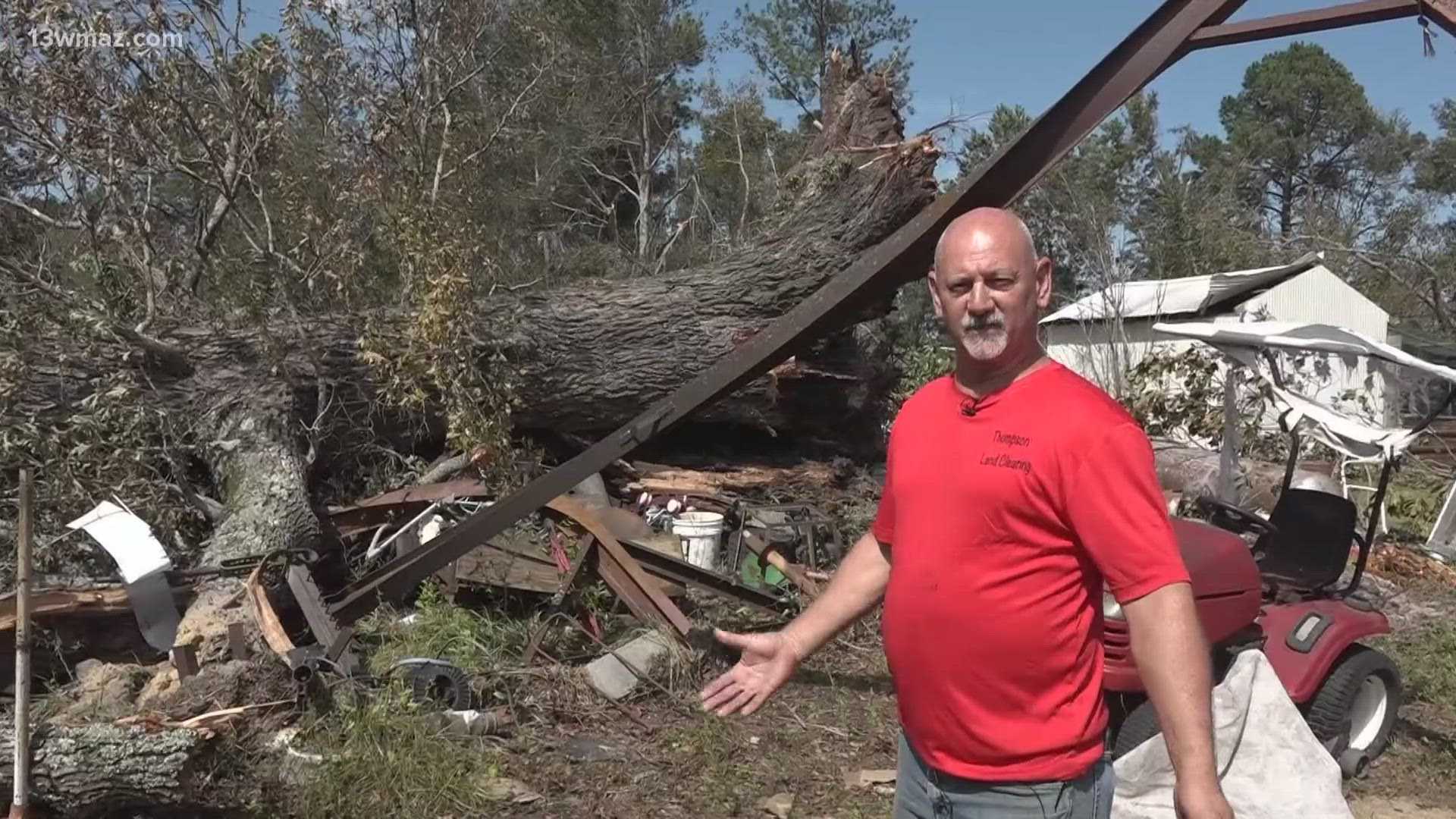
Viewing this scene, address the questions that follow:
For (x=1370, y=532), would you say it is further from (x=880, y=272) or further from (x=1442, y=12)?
(x=880, y=272)

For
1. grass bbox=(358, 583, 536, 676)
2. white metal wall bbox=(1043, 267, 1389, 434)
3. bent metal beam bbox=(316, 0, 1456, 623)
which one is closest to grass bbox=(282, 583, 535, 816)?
grass bbox=(358, 583, 536, 676)

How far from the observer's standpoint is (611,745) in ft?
15.5

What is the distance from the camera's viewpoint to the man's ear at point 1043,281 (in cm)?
200

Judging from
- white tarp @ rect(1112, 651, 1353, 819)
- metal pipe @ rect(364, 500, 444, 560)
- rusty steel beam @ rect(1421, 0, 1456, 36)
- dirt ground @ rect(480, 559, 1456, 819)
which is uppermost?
rusty steel beam @ rect(1421, 0, 1456, 36)

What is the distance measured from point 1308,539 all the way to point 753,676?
13.1 feet

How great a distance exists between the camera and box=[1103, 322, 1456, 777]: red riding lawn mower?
13.6 feet

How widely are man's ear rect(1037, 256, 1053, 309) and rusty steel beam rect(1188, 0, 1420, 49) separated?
243 cm

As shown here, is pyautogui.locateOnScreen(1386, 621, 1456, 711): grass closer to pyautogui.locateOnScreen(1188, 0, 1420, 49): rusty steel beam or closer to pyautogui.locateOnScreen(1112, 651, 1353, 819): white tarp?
pyautogui.locateOnScreen(1112, 651, 1353, 819): white tarp

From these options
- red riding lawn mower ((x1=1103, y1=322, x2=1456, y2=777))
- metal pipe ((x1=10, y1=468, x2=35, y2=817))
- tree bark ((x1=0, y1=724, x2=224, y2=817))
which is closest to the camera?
metal pipe ((x1=10, y1=468, x2=35, y2=817))

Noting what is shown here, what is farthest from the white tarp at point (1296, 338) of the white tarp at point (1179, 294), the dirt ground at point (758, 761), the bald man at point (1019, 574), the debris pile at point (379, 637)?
the bald man at point (1019, 574)

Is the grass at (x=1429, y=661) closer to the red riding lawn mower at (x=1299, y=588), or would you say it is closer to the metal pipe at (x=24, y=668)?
the red riding lawn mower at (x=1299, y=588)

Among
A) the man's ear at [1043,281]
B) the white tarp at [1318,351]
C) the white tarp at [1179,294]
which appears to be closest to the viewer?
the man's ear at [1043,281]

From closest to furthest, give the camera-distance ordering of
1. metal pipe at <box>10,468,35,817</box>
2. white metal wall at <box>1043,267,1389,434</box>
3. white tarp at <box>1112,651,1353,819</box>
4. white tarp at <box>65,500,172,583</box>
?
metal pipe at <box>10,468,35,817</box>, white tarp at <box>1112,651,1353,819</box>, white tarp at <box>65,500,172,583</box>, white metal wall at <box>1043,267,1389,434</box>

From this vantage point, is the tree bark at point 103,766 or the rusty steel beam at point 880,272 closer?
the tree bark at point 103,766
